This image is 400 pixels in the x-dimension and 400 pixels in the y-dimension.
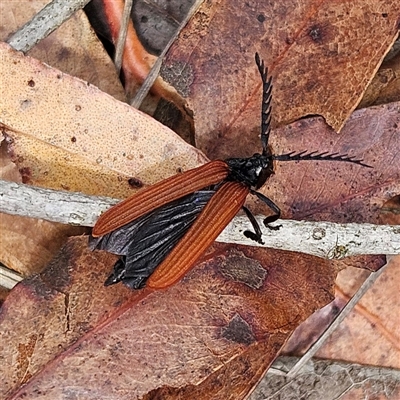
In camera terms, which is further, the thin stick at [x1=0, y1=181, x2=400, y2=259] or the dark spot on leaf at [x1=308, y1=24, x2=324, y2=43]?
the dark spot on leaf at [x1=308, y1=24, x2=324, y2=43]

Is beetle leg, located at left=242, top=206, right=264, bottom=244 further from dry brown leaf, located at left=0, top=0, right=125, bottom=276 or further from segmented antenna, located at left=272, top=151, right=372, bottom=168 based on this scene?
dry brown leaf, located at left=0, top=0, right=125, bottom=276

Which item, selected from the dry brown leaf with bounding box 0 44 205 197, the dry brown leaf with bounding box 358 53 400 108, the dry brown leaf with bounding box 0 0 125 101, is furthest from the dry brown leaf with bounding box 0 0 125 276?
the dry brown leaf with bounding box 358 53 400 108

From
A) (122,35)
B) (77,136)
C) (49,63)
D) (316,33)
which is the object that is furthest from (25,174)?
(316,33)

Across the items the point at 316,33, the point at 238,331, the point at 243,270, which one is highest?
the point at 316,33

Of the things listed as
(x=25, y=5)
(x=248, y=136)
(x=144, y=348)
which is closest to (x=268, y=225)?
(x=248, y=136)

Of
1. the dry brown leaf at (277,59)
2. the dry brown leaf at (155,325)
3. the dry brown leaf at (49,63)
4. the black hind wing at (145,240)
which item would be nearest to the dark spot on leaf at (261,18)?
the dry brown leaf at (277,59)

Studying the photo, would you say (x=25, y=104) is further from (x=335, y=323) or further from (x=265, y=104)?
(x=335, y=323)
